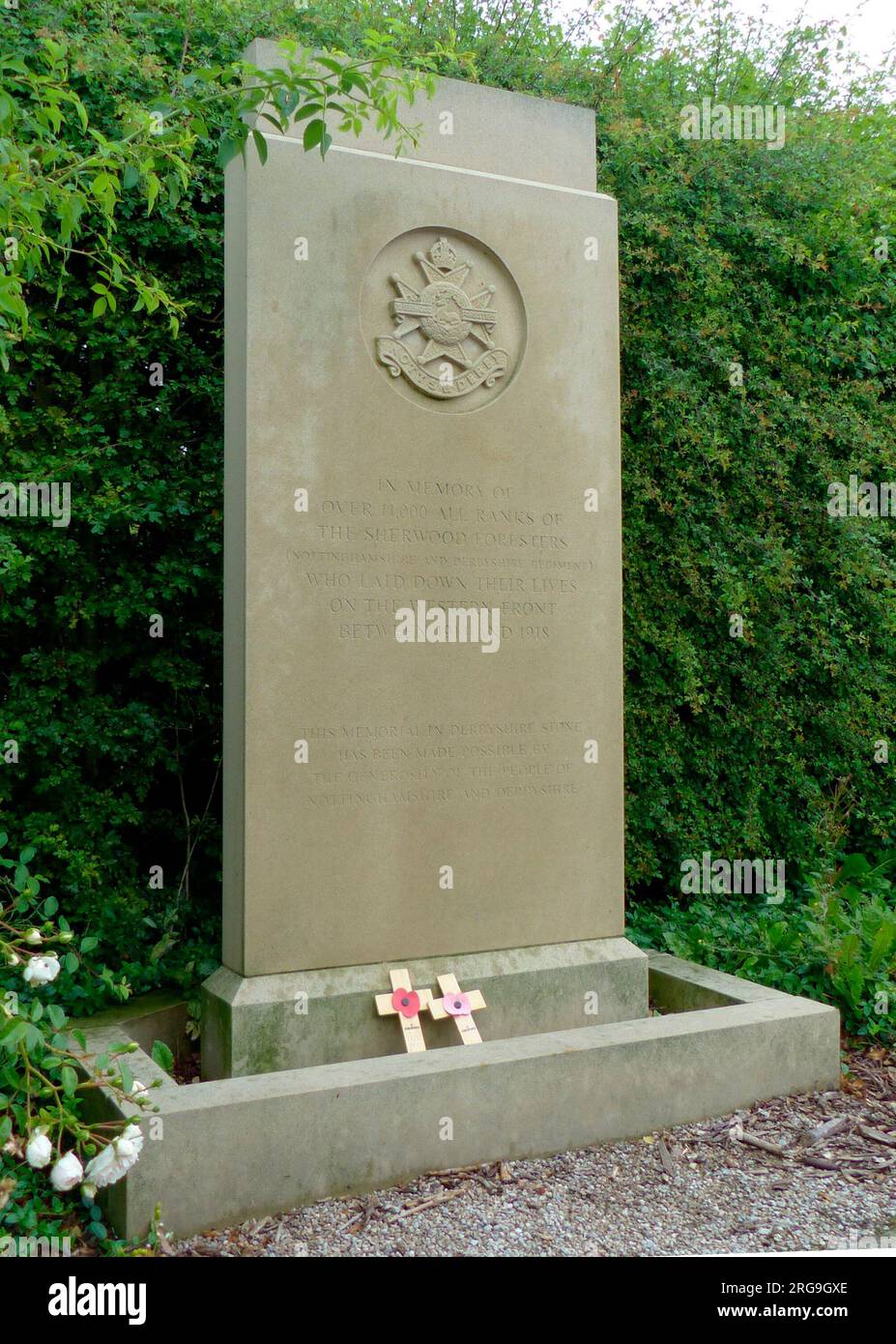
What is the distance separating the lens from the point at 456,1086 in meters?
3.26

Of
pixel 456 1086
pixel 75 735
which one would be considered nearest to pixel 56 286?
pixel 75 735

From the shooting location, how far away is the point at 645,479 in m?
5.33

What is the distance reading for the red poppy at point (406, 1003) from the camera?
374 cm

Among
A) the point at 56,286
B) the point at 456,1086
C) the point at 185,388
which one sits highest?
the point at 56,286

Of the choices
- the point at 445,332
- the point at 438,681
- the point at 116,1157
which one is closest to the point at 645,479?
the point at 445,332

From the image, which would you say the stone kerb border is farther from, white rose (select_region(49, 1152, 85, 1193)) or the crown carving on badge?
the crown carving on badge

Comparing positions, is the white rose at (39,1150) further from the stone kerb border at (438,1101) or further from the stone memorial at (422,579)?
the stone memorial at (422,579)

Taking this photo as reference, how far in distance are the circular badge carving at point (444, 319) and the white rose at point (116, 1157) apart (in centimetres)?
263

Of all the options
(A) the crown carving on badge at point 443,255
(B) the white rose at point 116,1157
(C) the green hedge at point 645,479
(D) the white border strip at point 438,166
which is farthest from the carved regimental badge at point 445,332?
(B) the white rose at point 116,1157

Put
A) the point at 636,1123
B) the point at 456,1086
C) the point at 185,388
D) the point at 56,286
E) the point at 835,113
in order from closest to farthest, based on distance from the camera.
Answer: the point at 456,1086, the point at 636,1123, the point at 56,286, the point at 185,388, the point at 835,113

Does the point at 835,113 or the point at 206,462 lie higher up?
the point at 835,113

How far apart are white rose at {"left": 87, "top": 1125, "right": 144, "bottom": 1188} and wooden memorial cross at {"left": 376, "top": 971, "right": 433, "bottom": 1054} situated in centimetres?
134

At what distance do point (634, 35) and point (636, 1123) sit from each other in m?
5.29

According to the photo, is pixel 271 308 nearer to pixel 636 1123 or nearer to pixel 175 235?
pixel 175 235
